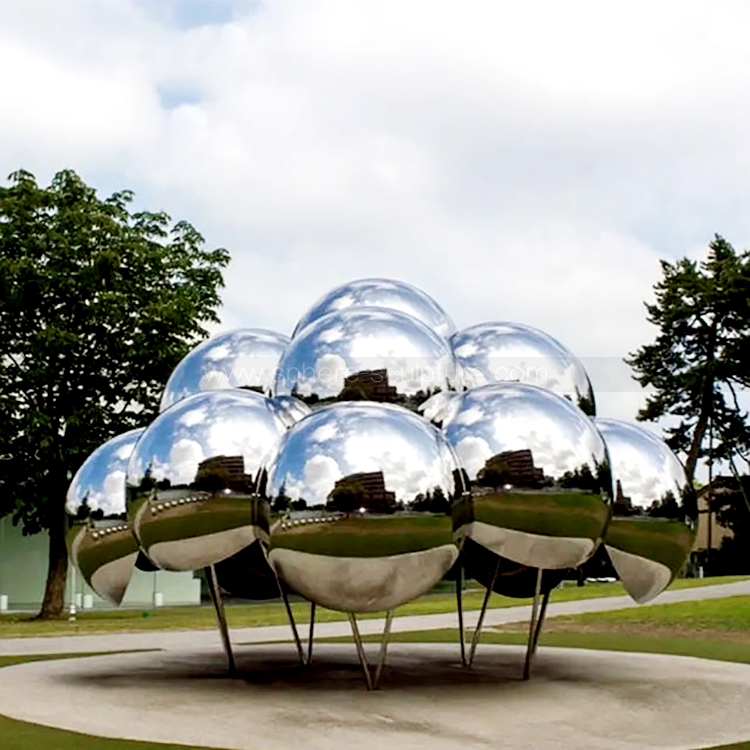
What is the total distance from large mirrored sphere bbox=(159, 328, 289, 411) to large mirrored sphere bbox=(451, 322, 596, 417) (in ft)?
7.12

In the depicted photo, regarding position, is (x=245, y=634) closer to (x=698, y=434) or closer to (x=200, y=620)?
(x=200, y=620)

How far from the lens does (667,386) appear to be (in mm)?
61875

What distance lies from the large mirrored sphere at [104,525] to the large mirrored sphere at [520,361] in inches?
154

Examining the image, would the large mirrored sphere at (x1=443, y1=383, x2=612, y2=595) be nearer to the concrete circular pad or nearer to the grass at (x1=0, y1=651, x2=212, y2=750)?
the concrete circular pad

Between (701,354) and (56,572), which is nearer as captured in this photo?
(56,572)

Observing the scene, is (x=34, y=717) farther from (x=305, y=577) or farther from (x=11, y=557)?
(x=11, y=557)

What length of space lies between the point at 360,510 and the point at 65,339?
76.2 feet

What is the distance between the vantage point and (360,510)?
9992mm

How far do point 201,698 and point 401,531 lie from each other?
3929 mm

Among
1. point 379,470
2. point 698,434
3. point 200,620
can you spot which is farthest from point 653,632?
point 698,434

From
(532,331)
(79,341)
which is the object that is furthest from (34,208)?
(532,331)

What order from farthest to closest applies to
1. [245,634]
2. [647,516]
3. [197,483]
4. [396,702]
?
[245,634]
[647,516]
[396,702]
[197,483]

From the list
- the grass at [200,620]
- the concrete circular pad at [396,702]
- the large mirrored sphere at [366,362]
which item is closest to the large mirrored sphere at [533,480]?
the large mirrored sphere at [366,362]

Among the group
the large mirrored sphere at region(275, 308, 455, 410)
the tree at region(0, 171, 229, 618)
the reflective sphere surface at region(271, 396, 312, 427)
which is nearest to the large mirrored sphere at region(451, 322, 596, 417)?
the large mirrored sphere at region(275, 308, 455, 410)
